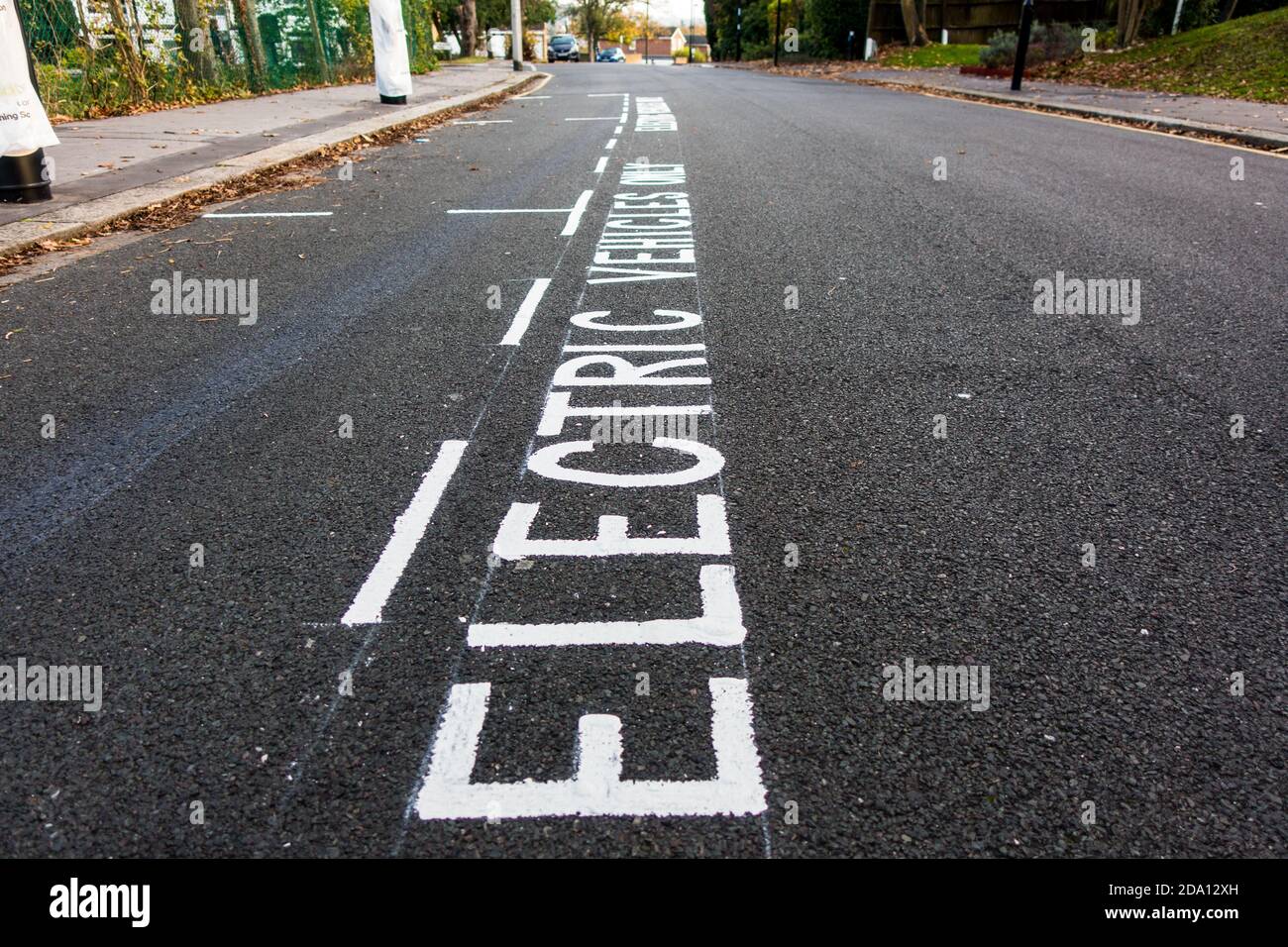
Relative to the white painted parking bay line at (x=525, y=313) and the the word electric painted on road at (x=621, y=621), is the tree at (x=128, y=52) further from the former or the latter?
the the word electric painted on road at (x=621, y=621)

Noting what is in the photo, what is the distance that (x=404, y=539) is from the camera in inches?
113

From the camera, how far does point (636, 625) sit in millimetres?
2449

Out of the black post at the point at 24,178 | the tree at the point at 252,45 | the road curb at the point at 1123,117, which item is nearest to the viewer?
the black post at the point at 24,178

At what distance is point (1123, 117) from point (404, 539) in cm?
1581

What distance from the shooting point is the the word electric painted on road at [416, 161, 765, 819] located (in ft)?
6.23

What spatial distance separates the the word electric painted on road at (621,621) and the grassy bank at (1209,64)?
54.5 ft

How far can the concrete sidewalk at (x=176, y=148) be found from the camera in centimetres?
745

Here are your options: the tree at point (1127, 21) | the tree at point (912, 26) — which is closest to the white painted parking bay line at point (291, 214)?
the tree at point (1127, 21)

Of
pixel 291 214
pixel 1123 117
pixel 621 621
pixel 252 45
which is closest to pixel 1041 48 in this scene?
pixel 1123 117

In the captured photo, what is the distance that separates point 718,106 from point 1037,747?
18.3m

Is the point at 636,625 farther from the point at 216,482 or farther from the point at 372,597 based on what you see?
the point at 216,482

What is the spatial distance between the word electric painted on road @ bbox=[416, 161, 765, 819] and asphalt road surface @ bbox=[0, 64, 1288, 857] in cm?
1
